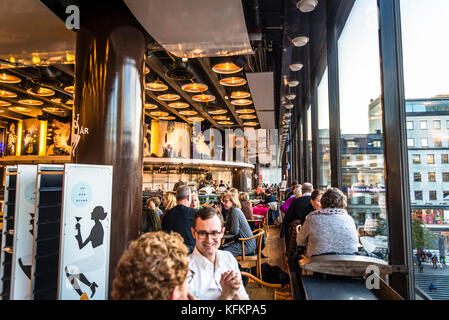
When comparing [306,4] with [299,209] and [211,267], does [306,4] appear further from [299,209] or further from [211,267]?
[211,267]

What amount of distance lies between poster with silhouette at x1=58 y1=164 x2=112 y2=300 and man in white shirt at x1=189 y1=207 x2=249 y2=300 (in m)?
1.59

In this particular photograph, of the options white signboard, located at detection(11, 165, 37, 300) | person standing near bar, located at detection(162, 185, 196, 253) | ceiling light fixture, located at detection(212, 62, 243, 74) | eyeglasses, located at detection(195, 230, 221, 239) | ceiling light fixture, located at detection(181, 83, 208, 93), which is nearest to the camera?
eyeglasses, located at detection(195, 230, 221, 239)

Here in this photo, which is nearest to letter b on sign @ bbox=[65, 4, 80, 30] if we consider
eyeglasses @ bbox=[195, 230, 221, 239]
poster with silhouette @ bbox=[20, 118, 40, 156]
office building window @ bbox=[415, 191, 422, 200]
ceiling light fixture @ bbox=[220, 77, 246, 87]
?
eyeglasses @ bbox=[195, 230, 221, 239]

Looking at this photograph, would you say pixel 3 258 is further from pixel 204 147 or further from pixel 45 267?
pixel 204 147

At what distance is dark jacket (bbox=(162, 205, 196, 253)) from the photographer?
347 centimetres

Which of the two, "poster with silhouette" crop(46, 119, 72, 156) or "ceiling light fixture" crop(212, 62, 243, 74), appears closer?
"ceiling light fixture" crop(212, 62, 243, 74)

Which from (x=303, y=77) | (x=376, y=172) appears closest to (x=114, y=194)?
(x=376, y=172)

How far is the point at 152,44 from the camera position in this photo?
6.48 meters

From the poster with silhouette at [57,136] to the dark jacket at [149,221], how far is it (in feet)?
48.1

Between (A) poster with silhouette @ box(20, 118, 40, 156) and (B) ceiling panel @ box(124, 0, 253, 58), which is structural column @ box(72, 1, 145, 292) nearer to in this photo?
(B) ceiling panel @ box(124, 0, 253, 58)

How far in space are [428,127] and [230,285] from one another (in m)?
1.86

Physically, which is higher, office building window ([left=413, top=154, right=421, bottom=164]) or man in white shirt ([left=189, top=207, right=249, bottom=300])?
office building window ([left=413, top=154, right=421, bottom=164])

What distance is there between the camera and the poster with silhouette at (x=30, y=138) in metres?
16.9

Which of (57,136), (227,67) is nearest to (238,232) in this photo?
(227,67)
